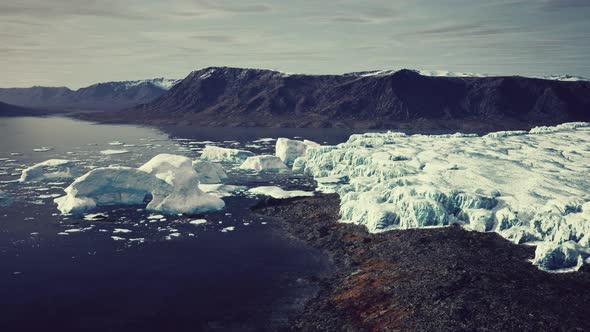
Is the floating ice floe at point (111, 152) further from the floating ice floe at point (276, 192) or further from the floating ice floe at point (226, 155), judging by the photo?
the floating ice floe at point (276, 192)

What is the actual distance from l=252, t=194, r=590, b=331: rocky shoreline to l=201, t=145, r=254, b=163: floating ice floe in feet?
177

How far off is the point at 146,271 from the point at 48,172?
46.0 meters

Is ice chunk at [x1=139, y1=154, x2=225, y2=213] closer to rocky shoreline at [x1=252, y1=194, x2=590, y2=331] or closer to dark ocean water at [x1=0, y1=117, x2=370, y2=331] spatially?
dark ocean water at [x1=0, y1=117, x2=370, y2=331]

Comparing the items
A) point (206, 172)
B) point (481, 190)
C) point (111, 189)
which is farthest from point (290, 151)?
point (481, 190)

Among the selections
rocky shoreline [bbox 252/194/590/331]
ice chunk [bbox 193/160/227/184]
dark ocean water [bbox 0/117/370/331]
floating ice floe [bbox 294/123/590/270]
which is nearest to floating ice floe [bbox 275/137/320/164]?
floating ice floe [bbox 294/123/590/270]

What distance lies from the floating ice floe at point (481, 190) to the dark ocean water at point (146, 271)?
11.1m

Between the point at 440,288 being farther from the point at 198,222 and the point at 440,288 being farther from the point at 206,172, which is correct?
the point at 206,172

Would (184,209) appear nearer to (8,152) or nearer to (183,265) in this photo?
(183,265)

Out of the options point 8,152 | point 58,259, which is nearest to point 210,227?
point 58,259

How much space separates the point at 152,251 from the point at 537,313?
3330 cm

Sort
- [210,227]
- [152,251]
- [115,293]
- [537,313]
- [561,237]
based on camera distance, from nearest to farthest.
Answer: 1. [537,313]
2. [115,293]
3. [561,237]
4. [152,251]
5. [210,227]

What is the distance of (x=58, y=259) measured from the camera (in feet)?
139

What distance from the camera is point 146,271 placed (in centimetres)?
3994

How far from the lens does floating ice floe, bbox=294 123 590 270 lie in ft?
137
